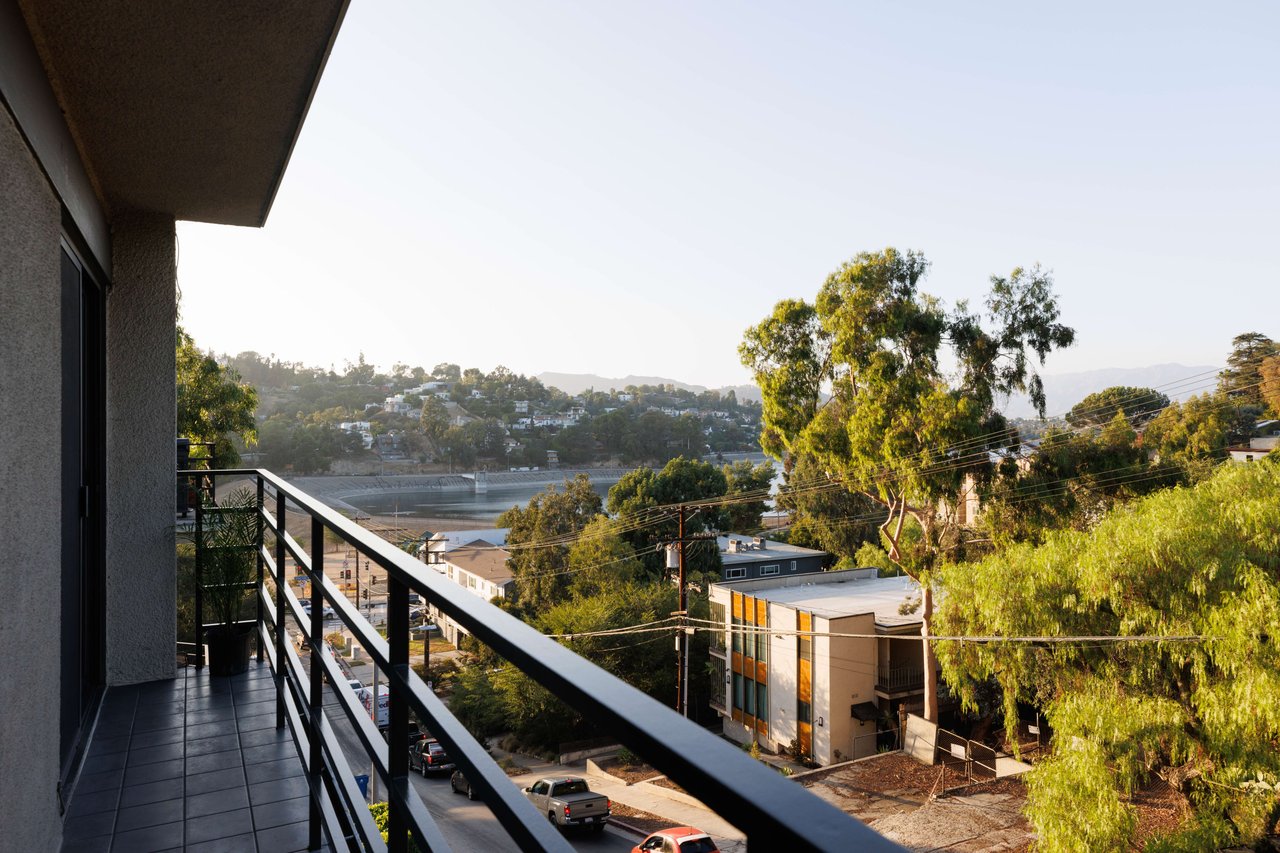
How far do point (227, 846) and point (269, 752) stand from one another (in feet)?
2.17

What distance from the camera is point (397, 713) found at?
101 cm

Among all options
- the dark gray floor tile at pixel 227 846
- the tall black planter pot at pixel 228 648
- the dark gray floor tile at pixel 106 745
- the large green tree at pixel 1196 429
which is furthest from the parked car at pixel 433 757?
the large green tree at pixel 1196 429

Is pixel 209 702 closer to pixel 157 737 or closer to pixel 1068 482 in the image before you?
pixel 157 737

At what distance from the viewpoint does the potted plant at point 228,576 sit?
359cm

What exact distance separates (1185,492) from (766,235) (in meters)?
48.1

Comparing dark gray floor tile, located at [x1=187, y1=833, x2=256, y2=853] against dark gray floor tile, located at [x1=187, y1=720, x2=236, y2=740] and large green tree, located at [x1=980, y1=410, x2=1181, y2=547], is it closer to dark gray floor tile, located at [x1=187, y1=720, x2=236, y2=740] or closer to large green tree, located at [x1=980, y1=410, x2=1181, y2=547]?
dark gray floor tile, located at [x1=187, y1=720, x2=236, y2=740]

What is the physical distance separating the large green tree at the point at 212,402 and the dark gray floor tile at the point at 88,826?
10067mm

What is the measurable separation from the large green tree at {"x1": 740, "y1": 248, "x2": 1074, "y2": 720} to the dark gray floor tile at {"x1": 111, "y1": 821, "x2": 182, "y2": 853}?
1305 centimetres

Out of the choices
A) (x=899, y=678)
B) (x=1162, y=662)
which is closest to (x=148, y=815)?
(x=1162, y=662)

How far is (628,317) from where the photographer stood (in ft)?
219

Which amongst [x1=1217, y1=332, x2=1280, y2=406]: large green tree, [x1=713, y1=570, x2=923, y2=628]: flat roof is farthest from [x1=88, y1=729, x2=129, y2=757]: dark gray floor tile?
[x1=1217, y1=332, x2=1280, y2=406]: large green tree

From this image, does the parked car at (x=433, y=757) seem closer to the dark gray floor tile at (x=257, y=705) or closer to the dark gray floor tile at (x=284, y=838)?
the dark gray floor tile at (x=284, y=838)

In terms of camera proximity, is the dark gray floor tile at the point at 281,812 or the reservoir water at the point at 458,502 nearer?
the dark gray floor tile at the point at 281,812

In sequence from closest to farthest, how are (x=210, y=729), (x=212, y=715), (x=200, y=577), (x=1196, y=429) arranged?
(x=210, y=729) < (x=212, y=715) < (x=200, y=577) < (x=1196, y=429)
